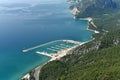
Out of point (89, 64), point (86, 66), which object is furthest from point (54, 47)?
point (86, 66)

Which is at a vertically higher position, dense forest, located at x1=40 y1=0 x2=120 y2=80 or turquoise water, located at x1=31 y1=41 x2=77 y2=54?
dense forest, located at x1=40 y1=0 x2=120 y2=80

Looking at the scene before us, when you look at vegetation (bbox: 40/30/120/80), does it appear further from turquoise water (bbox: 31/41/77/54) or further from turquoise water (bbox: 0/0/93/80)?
turquoise water (bbox: 31/41/77/54)

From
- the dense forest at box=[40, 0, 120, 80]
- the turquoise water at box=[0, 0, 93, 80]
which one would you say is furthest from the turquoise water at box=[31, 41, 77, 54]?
the dense forest at box=[40, 0, 120, 80]

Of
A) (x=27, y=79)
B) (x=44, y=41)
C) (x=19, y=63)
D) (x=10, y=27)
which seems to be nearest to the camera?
(x=27, y=79)

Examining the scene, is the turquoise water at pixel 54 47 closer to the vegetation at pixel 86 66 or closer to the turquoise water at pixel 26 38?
the turquoise water at pixel 26 38

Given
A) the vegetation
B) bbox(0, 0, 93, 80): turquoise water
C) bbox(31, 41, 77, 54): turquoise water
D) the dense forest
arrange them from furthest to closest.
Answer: bbox(31, 41, 77, 54): turquoise water
bbox(0, 0, 93, 80): turquoise water
the dense forest
the vegetation

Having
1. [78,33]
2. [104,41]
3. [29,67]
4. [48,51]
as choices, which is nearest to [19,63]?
[29,67]

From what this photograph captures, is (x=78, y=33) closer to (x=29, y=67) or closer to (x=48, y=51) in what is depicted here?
(x=48, y=51)

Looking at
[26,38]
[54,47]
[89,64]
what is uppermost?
[89,64]

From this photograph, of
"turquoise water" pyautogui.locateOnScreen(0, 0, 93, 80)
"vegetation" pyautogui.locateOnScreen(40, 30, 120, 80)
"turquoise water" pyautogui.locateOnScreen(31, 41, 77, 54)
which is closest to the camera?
"vegetation" pyautogui.locateOnScreen(40, 30, 120, 80)

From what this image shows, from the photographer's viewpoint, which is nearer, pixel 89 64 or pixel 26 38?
pixel 89 64

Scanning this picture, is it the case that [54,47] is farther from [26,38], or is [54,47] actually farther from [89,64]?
[89,64]
